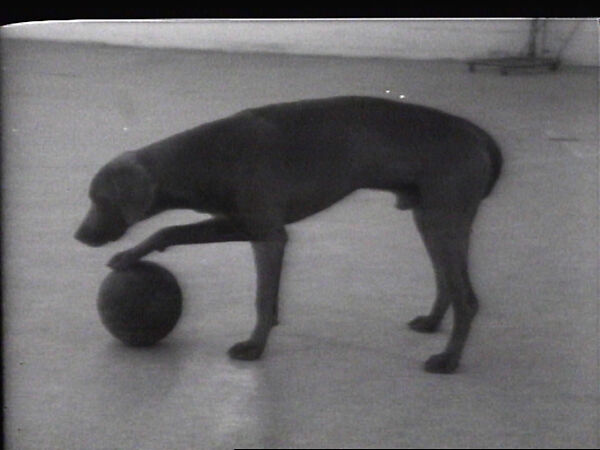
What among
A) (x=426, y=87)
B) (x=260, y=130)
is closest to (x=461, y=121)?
(x=426, y=87)

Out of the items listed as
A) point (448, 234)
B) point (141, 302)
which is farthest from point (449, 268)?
point (141, 302)

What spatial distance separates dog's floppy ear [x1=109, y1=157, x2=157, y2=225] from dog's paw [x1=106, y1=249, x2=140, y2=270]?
0.26 feet

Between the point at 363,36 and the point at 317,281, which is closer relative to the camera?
the point at 363,36

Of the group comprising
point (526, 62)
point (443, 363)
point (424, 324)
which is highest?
point (526, 62)

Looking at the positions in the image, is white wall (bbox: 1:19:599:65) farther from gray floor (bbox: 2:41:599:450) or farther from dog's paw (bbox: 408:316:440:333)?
dog's paw (bbox: 408:316:440:333)

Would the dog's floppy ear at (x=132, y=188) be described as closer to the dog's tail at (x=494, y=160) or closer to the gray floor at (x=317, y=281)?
the gray floor at (x=317, y=281)

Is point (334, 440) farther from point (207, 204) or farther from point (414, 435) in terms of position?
point (207, 204)

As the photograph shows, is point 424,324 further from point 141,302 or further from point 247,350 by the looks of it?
point 141,302

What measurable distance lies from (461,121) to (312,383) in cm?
72

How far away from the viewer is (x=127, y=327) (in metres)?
2.79

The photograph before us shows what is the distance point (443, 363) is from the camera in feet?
8.82

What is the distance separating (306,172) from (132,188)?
0.40 meters

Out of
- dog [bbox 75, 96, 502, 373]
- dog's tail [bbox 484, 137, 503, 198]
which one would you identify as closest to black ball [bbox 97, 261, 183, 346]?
dog [bbox 75, 96, 502, 373]

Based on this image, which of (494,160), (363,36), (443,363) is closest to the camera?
(363,36)
